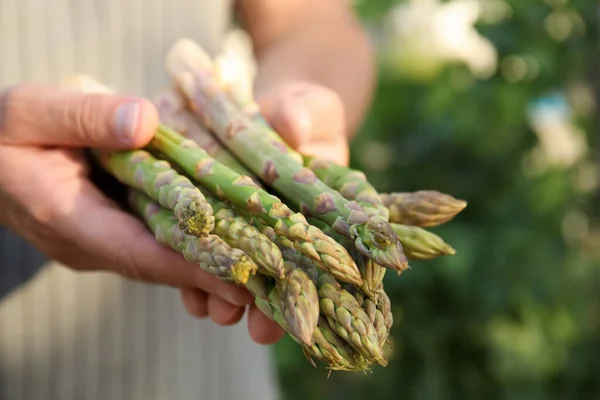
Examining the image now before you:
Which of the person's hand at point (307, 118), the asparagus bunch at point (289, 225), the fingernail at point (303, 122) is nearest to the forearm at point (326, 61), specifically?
the person's hand at point (307, 118)

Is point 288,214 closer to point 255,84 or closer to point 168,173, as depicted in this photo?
point 168,173

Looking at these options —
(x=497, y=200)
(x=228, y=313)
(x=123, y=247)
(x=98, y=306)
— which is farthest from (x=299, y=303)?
(x=497, y=200)

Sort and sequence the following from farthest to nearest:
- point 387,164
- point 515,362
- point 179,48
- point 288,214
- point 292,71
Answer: point 387,164, point 515,362, point 292,71, point 179,48, point 288,214

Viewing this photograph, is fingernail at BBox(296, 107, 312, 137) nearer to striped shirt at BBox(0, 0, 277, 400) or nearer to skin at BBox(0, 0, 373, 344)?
skin at BBox(0, 0, 373, 344)

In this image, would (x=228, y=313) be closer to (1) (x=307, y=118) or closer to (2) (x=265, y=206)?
(2) (x=265, y=206)

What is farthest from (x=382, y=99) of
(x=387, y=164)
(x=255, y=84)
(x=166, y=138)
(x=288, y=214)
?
(x=288, y=214)

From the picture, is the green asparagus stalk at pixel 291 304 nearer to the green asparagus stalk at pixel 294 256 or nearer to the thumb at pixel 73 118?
the green asparagus stalk at pixel 294 256

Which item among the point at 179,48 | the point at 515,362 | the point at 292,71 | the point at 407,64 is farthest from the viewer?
the point at 407,64
